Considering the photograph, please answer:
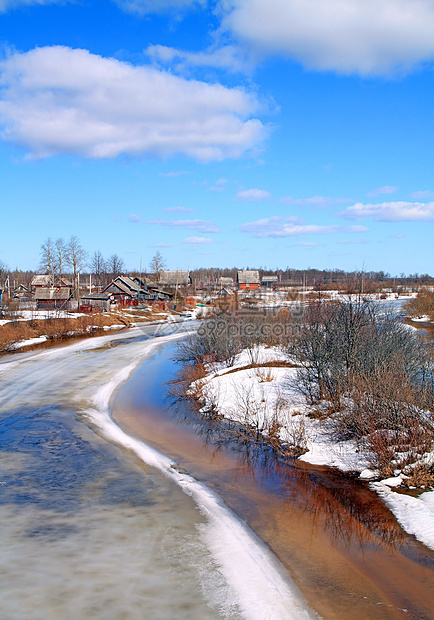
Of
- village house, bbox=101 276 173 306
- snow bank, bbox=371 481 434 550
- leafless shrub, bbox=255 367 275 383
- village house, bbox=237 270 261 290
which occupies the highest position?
village house, bbox=237 270 261 290

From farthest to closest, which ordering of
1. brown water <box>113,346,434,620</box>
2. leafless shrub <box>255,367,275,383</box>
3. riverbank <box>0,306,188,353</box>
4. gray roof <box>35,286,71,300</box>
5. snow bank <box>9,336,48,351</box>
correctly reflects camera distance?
gray roof <box>35,286,71,300</box> → riverbank <box>0,306,188,353</box> → snow bank <box>9,336,48,351</box> → leafless shrub <box>255,367,275,383</box> → brown water <box>113,346,434,620</box>

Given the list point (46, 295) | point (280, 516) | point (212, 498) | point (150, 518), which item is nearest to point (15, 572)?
point (150, 518)

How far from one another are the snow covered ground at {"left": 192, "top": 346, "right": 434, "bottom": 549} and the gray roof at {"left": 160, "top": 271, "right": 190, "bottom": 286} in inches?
2764

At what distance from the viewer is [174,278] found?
9306 centimetres

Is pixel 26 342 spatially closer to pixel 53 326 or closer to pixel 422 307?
pixel 53 326

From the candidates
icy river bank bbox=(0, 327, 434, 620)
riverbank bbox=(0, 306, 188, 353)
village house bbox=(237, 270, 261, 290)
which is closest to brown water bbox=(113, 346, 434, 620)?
icy river bank bbox=(0, 327, 434, 620)

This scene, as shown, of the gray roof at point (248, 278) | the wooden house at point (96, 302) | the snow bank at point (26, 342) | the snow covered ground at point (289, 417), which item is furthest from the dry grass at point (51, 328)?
the gray roof at point (248, 278)

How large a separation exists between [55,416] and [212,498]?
859cm

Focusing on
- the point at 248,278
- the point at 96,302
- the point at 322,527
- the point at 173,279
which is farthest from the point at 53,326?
the point at 248,278

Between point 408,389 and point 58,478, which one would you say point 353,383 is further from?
point 58,478

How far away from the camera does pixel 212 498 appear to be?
10.1 meters

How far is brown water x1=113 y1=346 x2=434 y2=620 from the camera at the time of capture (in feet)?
22.4

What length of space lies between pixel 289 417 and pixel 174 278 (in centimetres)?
7979

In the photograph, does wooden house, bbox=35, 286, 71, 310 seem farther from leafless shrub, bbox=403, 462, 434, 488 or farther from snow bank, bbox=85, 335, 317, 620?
leafless shrub, bbox=403, 462, 434, 488
